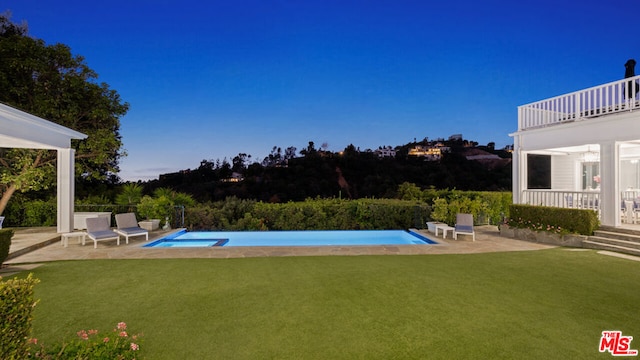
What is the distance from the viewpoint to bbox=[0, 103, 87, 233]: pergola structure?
7363 millimetres

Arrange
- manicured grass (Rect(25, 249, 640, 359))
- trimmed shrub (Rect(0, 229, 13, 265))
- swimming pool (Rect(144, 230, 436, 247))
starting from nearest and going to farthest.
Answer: manicured grass (Rect(25, 249, 640, 359)), trimmed shrub (Rect(0, 229, 13, 265)), swimming pool (Rect(144, 230, 436, 247))

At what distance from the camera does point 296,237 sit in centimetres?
1242

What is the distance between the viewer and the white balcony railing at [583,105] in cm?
930

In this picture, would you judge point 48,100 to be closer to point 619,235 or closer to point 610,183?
point 610,183

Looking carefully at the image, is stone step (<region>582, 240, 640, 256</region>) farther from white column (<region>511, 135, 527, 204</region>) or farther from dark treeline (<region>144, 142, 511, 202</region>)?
dark treeline (<region>144, 142, 511, 202</region>)

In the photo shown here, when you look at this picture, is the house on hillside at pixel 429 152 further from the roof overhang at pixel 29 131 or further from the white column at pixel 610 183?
the roof overhang at pixel 29 131

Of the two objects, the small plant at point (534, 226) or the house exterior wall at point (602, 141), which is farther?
the small plant at point (534, 226)

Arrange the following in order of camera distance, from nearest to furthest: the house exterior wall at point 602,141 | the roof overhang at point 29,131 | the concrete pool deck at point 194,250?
the roof overhang at point 29,131, the concrete pool deck at point 194,250, the house exterior wall at point 602,141

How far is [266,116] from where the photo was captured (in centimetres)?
3114

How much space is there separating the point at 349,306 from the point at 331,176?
26311 mm

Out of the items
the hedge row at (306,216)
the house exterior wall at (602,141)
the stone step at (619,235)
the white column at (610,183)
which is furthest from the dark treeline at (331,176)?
the stone step at (619,235)

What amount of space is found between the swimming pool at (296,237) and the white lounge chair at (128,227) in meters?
0.87

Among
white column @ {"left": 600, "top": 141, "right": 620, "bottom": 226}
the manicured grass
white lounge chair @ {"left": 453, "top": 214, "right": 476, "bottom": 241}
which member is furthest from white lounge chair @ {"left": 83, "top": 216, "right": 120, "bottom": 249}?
white column @ {"left": 600, "top": 141, "right": 620, "bottom": 226}

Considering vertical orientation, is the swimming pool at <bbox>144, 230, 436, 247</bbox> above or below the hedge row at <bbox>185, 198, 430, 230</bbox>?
below
